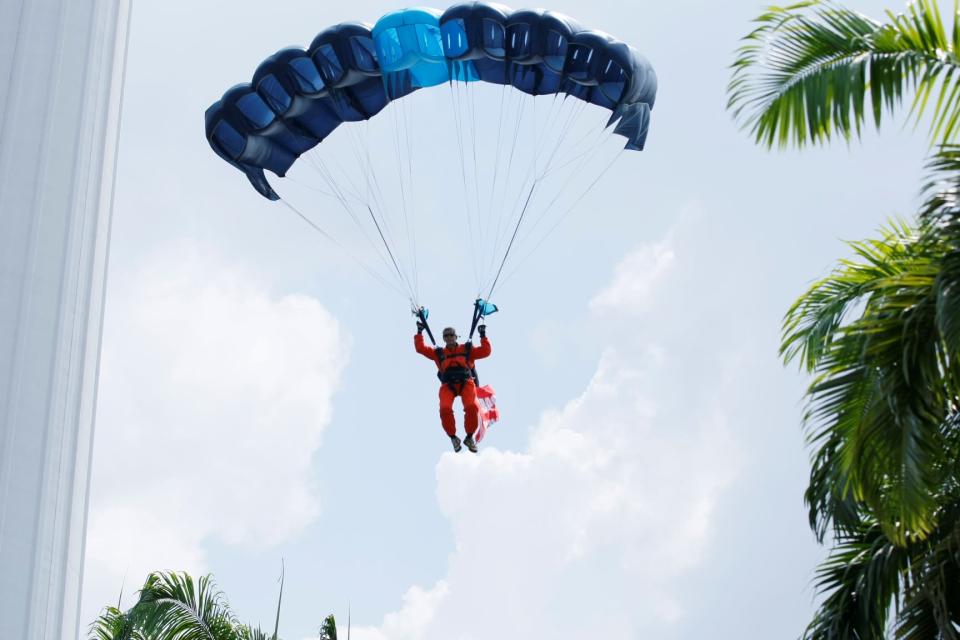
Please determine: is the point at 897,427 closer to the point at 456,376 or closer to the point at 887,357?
the point at 887,357

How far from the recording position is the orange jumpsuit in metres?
17.9

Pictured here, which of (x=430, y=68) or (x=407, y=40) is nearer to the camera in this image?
(x=407, y=40)

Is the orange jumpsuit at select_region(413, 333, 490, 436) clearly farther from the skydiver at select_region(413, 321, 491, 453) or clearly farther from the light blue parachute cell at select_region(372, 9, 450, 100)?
the light blue parachute cell at select_region(372, 9, 450, 100)

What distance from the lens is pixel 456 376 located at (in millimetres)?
17891

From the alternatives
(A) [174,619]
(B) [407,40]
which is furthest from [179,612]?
(B) [407,40]

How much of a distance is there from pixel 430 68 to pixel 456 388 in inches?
210

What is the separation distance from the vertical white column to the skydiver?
4805 millimetres

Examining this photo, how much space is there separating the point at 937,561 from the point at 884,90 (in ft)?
10.1

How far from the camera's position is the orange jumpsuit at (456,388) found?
17.9m

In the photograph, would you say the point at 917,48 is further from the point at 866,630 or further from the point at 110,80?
the point at 110,80

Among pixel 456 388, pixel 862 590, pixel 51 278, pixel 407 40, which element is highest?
pixel 407 40

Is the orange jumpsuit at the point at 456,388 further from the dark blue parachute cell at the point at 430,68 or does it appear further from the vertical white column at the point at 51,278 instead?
the vertical white column at the point at 51,278

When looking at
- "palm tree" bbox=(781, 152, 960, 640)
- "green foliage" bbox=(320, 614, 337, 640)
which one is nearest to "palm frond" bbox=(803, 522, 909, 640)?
"palm tree" bbox=(781, 152, 960, 640)

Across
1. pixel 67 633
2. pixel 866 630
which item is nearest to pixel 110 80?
pixel 67 633
